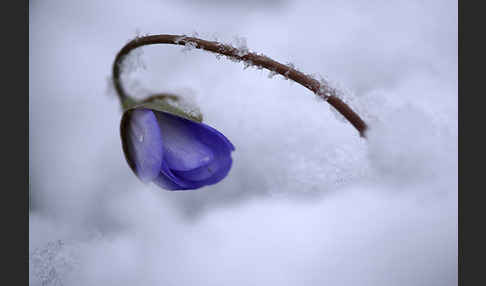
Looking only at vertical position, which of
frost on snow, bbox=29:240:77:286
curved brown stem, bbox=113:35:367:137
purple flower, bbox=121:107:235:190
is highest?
curved brown stem, bbox=113:35:367:137

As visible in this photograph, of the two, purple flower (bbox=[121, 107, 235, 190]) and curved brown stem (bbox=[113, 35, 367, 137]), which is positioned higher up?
curved brown stem (bbox=[113, 35, 367, 137])

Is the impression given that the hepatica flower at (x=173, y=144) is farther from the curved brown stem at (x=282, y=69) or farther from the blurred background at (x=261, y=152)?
the blurred background at (x=261, y=152)

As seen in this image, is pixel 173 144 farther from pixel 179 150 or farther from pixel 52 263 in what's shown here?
pixel 52 263

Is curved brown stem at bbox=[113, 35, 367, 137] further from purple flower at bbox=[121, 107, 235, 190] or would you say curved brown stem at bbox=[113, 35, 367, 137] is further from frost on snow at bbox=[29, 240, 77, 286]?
frost on snow at bbox=[29, 240, 77, 286]

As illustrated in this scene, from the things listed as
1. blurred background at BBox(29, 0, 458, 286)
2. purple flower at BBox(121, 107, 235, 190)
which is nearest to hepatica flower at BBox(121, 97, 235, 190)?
purple flower at BBox(121, 107, 235, 190)

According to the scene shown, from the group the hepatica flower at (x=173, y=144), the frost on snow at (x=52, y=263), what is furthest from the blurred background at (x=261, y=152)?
the hepatica flower at (x=173, y=144)

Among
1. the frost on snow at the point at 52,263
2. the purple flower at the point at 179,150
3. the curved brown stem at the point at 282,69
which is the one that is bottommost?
the frost on snow at the point at 52,263

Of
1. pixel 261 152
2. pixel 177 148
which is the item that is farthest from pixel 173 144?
pixel 261 152
